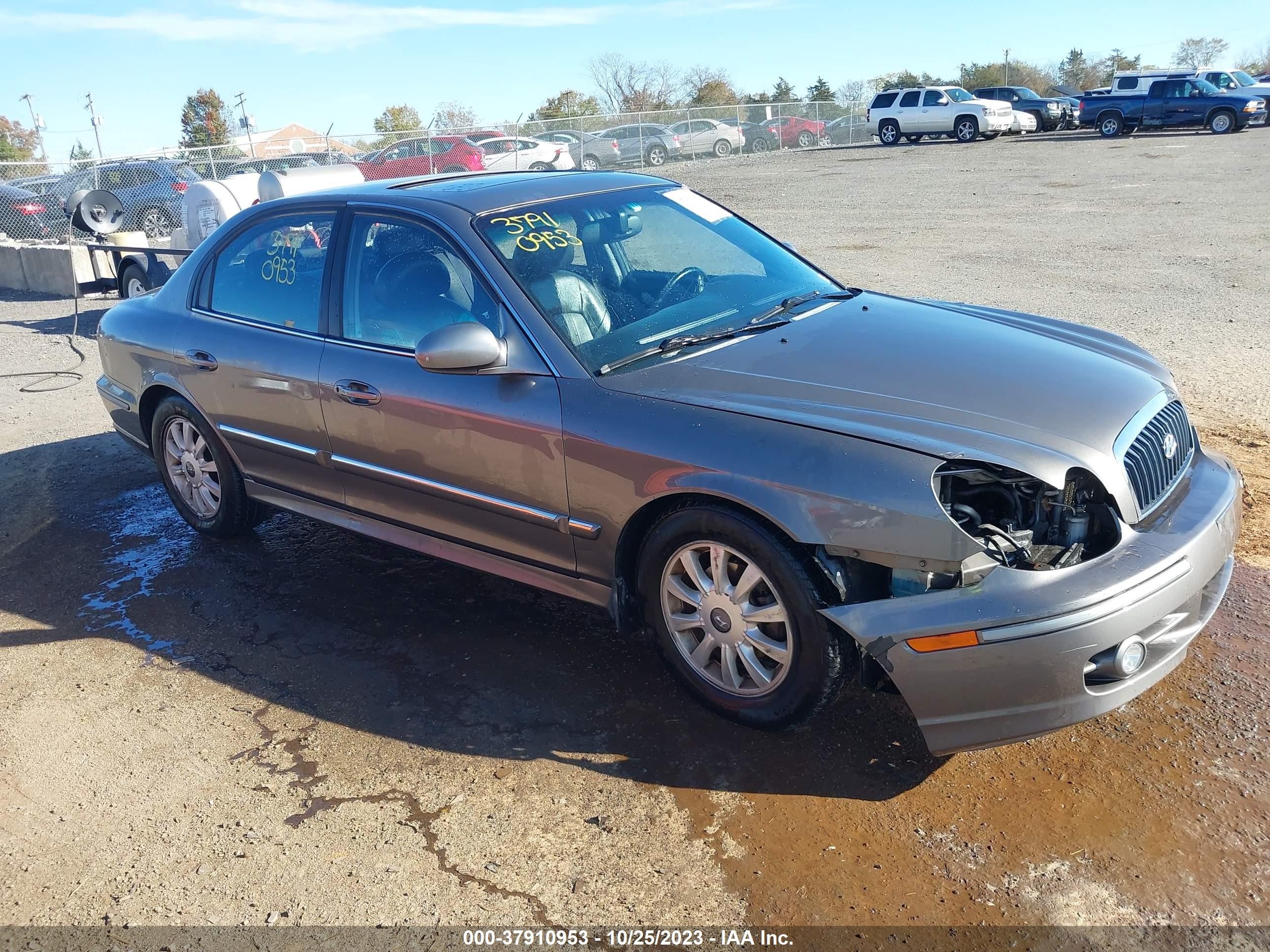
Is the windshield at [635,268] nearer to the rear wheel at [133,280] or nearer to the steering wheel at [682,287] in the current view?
the steering wheel at [682,287]

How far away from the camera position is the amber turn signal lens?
111 inches

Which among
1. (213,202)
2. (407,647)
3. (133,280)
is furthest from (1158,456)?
(133,280)

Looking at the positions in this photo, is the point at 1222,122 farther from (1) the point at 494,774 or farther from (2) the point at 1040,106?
(1) the point at 494,774

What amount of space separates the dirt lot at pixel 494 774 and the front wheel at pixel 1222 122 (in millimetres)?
27527

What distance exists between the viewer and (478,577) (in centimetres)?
480

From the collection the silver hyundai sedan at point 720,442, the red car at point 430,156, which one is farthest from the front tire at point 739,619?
the red car at point 430,156

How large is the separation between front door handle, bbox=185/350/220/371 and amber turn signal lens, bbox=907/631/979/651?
11.4 feet

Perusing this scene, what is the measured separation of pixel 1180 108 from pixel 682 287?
1190 inches

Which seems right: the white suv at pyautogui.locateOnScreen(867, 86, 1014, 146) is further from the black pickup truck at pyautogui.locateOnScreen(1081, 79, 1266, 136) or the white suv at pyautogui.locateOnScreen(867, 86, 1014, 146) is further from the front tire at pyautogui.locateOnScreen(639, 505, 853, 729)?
the front tire at pyautogui.locateOnScreen(639, 505, 853, 729)

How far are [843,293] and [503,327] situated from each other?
60.4 inches

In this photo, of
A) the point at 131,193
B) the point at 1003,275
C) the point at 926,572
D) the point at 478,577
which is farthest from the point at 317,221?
the point at 131,193

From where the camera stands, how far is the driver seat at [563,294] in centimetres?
374

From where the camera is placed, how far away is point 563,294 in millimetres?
3838

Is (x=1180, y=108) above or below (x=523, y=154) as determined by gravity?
below
